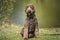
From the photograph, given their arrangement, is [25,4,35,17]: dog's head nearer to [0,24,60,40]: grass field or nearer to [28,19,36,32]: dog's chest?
[28,19,36,32]: dog's chest

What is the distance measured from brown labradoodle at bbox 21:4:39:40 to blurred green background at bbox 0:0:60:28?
2.3 inches

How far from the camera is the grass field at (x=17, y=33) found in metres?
2.14

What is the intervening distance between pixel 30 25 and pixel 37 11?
178mm

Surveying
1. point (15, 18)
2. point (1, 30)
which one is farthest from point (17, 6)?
point (1, 30)

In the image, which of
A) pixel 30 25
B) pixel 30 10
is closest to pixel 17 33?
pixel 30 25

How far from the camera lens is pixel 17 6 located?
7.20ft

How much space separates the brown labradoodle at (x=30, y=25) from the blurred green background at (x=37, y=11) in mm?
59

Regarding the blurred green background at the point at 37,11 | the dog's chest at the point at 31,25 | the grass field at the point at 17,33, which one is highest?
the blurred green background at the point at 37,11

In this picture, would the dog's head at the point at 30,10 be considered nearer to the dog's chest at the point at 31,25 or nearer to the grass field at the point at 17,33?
the dog's chest at the point at 31,25

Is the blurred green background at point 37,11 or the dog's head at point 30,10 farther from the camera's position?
the blurred green background at point 37,11

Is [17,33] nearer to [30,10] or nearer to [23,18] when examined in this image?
[23,18]

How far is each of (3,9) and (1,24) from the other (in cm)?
16

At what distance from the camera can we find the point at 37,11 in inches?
85.4

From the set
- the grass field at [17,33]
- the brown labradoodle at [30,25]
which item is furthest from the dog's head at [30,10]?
the grass field at [17,33]
